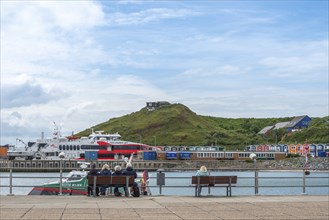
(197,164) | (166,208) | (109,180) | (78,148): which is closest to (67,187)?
(109,180)

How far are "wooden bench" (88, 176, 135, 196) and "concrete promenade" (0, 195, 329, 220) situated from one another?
0.58 metres

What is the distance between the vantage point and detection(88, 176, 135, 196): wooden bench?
74.2ft

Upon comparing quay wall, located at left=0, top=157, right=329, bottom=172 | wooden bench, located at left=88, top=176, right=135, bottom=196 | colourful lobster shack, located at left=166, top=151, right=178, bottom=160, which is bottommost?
wooden bench, located at left=88, top=176, right=135, bottom=196

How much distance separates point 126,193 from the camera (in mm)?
22938

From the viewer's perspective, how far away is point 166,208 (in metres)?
18.2

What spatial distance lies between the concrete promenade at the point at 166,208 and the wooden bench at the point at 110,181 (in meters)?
0.58

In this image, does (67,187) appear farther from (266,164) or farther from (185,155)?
(266,164)

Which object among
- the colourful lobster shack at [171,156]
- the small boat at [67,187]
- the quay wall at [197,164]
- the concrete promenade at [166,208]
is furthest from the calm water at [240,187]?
the colourful lobster shack at [171,156]

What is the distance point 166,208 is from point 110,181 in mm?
4954

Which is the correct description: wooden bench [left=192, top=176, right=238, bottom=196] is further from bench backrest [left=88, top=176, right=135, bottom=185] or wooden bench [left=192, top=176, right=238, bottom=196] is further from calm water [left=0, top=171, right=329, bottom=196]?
bench backrest [left=88, top=176, right=135, bottom=185]

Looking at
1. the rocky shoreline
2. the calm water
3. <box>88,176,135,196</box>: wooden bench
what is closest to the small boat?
the calm water

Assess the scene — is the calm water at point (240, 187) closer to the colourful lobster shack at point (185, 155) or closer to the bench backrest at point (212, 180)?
the bench backrest at point (212, 180)

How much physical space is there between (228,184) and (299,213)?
663cm

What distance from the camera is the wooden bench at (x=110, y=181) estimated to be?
22.6 metres
